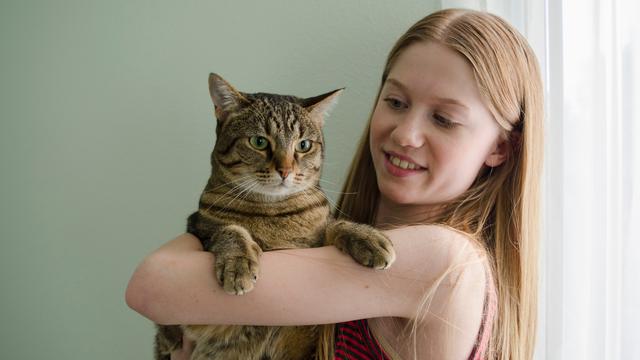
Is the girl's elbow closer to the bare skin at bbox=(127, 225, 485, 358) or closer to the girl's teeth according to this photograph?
the bare skin at bbox=(127, 225, 485, 358)

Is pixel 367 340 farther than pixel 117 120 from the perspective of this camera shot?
No

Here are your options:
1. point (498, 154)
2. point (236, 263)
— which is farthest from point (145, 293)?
point (498, 154)

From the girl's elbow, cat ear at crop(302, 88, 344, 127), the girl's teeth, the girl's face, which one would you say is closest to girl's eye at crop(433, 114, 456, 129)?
the girl's face

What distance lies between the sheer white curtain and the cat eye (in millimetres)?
630

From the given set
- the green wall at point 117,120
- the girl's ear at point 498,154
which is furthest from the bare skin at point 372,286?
the green wall at point 117,120

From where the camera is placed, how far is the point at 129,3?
4.64 feet

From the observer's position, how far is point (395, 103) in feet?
3.22

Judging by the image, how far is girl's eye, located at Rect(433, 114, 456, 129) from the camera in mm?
899

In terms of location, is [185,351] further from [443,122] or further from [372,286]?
[443,122]

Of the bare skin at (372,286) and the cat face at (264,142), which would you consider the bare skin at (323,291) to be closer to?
the bare skin at (372,286)

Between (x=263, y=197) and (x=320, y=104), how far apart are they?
0.85 feet

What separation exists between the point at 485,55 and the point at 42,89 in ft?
4.57

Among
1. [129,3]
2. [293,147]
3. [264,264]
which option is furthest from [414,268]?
[129,3]

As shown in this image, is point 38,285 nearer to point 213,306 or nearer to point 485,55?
point 213,306
